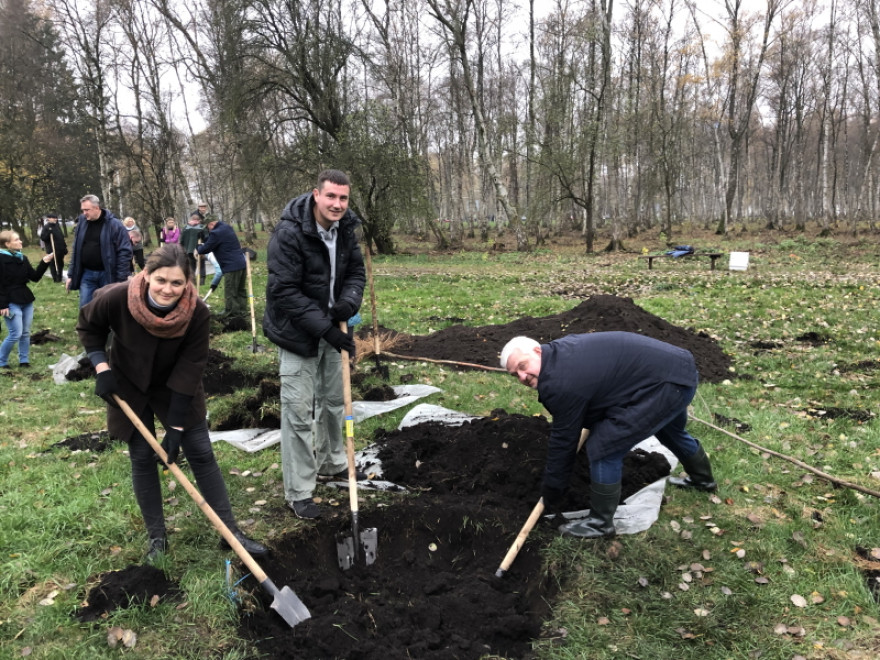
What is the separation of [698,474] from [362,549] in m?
2.54

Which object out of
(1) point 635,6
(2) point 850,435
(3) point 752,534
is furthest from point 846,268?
(1) point 635,6

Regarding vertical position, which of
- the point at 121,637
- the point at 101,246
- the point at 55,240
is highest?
the point at 55,240

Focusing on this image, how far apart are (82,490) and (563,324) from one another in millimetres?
6412

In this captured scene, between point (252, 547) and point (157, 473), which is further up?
point (157, 473)

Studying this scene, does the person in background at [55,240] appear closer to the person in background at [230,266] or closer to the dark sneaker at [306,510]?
the person in background at [230,266]

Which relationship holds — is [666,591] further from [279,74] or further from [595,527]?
[279,74]

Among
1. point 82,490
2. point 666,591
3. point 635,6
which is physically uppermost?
point 635,6

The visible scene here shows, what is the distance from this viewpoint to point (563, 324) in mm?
8414

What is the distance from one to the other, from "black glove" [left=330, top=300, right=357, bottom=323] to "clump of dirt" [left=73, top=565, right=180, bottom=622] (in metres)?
1.98

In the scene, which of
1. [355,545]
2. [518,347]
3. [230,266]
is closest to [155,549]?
[355,545]

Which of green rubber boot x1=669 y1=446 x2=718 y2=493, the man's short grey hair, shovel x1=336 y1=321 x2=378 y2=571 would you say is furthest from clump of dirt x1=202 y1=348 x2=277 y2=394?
green rubber boot x1=669 y1=446 x2=718 y2=493

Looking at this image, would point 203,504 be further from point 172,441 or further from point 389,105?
point 389,105

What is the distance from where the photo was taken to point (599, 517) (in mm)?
3564

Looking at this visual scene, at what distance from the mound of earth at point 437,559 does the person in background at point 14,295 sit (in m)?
6.24
